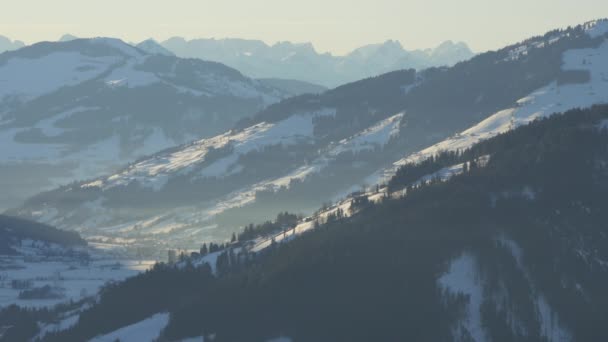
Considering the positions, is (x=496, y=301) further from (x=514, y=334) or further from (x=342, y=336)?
(x=342, y=336)

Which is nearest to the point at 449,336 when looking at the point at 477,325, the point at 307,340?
the point at 477,325

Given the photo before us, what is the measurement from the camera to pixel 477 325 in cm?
19500

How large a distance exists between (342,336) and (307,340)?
4.72m

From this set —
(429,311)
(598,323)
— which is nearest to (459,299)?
(429,311)

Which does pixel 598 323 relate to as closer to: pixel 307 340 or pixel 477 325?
pixel 477 325

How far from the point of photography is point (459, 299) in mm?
199750

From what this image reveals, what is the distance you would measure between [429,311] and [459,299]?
4.53 meters

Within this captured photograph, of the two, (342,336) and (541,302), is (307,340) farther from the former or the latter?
(541,302)

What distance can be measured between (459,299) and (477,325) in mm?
5878

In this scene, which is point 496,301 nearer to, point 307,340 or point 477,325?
point 477,325

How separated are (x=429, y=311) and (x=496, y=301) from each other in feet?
29.9

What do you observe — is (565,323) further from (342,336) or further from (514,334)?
(342,336)

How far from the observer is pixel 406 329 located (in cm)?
19600

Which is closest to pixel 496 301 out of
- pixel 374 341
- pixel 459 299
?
pixel 459 299
